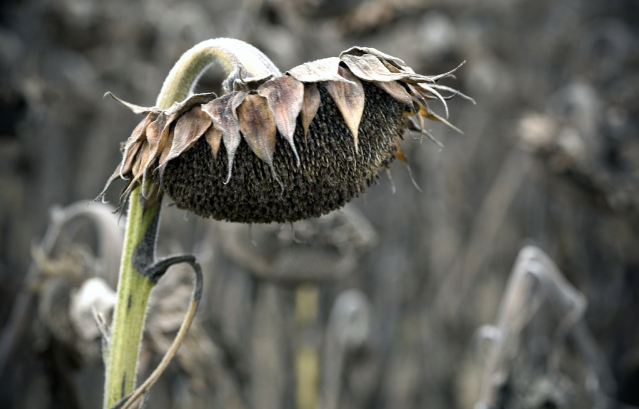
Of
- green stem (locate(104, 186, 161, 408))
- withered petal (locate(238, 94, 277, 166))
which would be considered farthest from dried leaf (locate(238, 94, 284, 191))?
green stem (locate(104, 186, 161, 408))

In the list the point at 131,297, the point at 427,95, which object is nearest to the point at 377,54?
the point at 427,95

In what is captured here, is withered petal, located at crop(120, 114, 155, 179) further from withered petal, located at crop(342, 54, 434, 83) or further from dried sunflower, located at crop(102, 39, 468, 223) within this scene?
withered petal, located at crop(342, 54, 434, 83)

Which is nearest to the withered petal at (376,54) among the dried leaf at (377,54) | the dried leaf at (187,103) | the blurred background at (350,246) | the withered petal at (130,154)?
the dried leaf at (377,54)

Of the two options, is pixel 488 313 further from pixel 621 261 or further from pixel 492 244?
pixel 621 261

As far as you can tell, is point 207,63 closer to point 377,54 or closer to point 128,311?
point 377,54

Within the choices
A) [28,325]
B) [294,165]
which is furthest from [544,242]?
[294,165]

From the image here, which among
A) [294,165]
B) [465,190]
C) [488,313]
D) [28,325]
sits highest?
[465,190]
